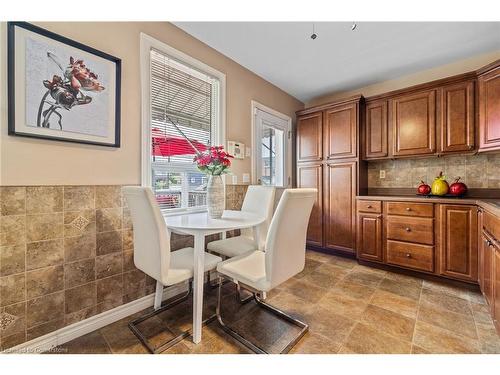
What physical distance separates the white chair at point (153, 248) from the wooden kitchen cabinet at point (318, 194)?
217 cm

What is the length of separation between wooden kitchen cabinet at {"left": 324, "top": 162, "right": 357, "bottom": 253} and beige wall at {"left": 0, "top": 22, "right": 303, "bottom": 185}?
1640mm

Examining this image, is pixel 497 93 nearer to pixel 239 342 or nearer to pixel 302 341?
pixel 302 341

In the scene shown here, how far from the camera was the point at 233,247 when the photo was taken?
77.3 inches

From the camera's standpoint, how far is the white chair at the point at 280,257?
Answer: 1.29 m

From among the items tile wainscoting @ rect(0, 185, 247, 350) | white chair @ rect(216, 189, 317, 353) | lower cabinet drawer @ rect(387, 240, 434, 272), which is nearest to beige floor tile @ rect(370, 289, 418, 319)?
lower cabinet drawer @ rect(387, 240, 434, 272)

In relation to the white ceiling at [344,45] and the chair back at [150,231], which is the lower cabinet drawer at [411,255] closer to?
the white ceiling at [344,45]

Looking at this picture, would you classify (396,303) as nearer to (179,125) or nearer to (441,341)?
(441,341)

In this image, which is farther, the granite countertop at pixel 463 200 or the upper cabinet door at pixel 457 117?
the upper cabinet door at pixel 457 117

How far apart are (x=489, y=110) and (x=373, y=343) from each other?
8.06ft

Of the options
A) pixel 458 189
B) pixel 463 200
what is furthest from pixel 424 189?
pixel 463 200

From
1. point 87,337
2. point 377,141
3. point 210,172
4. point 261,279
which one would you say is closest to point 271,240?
point 261,279

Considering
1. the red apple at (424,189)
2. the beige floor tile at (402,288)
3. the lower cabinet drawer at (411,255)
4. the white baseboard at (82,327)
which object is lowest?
the beige floor tile at (402,288)

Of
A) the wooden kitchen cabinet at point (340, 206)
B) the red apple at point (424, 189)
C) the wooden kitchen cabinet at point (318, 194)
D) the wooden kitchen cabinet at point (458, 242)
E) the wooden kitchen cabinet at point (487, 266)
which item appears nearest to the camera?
the wooden kitchen cabinet at point (487, 266)

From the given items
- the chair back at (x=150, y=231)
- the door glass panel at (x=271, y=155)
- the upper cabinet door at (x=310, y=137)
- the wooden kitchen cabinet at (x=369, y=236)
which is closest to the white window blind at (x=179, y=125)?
the chair back at (x=150, y=231)
